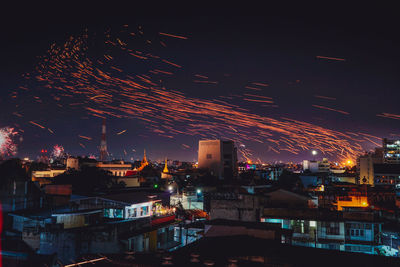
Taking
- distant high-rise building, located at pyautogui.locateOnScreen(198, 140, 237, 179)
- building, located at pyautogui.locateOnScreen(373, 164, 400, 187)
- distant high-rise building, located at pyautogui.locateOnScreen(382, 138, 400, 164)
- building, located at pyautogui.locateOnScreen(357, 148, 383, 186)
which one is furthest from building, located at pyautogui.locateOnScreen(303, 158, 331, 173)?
distant high-rise building, located at pyautogui.locateOnScreen(198, 140, 237, 179)

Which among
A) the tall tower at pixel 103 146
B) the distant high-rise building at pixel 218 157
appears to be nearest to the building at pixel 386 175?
the distant high-rise building at pixel 218 157

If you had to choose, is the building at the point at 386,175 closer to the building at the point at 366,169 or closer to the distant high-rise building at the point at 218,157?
the building at the point at 366,169

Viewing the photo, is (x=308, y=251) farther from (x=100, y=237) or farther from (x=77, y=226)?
(x=77, y=226)

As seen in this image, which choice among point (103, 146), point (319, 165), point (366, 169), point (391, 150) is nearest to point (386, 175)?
point (366, 169)

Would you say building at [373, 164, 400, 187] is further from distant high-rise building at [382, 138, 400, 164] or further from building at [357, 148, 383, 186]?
distant high-rise building at [382, 138, 400, 164]

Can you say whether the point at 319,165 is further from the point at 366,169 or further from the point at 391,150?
the point at 366,169
